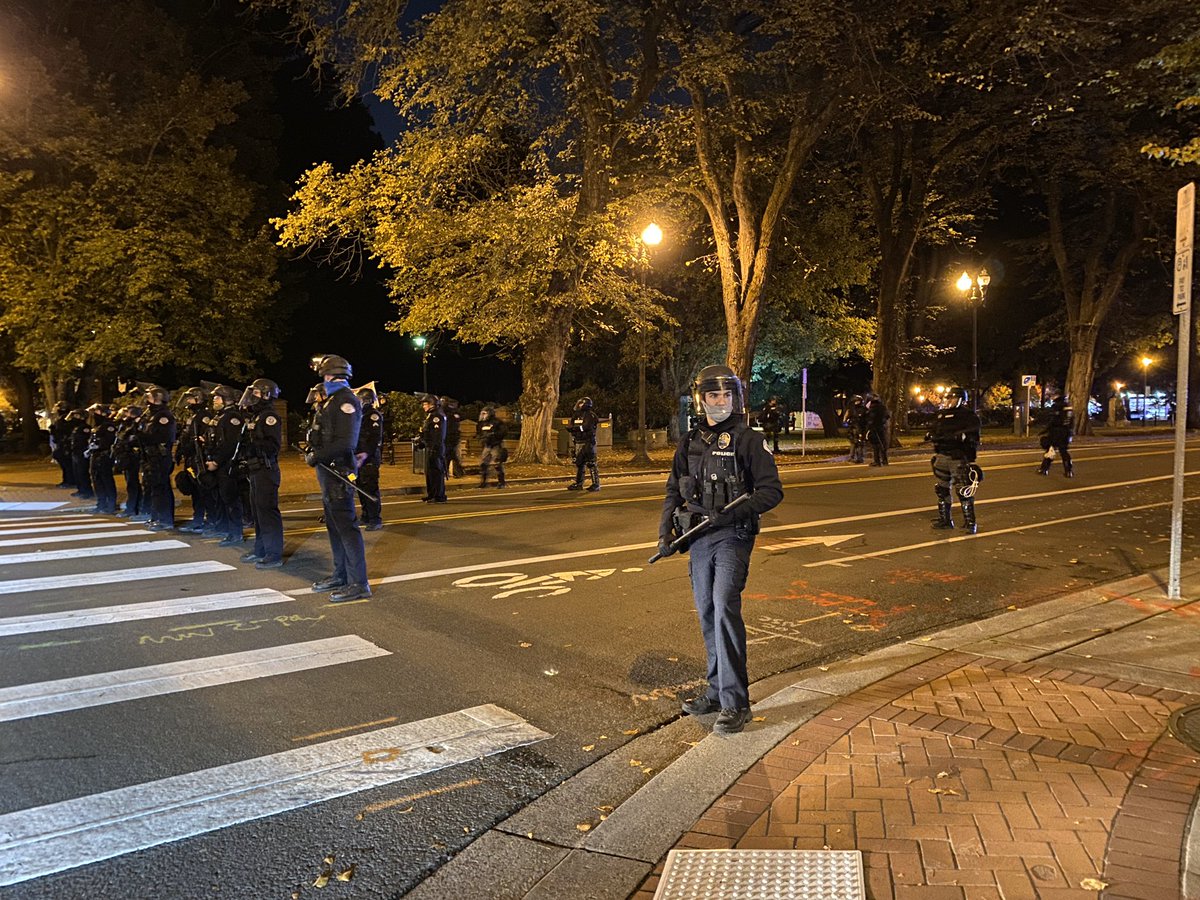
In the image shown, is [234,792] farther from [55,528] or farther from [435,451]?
[435,451]

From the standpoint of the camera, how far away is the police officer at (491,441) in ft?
56.3

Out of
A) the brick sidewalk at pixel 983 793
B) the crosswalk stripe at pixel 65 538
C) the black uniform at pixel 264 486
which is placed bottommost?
the brick sidewalk at pixel 983 793

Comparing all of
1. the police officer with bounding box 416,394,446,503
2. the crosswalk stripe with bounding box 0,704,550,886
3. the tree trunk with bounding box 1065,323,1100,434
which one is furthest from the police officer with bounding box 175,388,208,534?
the tree trunk with bounding box 1065,323,1100,434

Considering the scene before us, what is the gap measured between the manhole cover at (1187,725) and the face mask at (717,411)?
2820 mm

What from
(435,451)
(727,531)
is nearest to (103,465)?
(435,451)

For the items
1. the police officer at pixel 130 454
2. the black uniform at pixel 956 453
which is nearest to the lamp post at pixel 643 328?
the black uniform at pixel 956 453

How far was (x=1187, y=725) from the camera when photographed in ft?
15.6

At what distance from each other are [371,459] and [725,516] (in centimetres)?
852

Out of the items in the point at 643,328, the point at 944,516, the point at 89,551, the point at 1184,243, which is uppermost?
the point at 643,328

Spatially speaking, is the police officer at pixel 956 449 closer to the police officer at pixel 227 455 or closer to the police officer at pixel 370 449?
the police officer at pixel 370 449

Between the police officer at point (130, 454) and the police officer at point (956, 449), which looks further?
the police officer at point (130, 454)

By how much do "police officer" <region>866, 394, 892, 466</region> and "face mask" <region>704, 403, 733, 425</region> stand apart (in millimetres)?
18897

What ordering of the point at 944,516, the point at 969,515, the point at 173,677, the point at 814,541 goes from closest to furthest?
1. the point at 173,677
2. the point at 814,541
3. the point at 969,515
4. the point at 944,516

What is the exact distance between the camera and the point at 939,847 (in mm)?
3537
